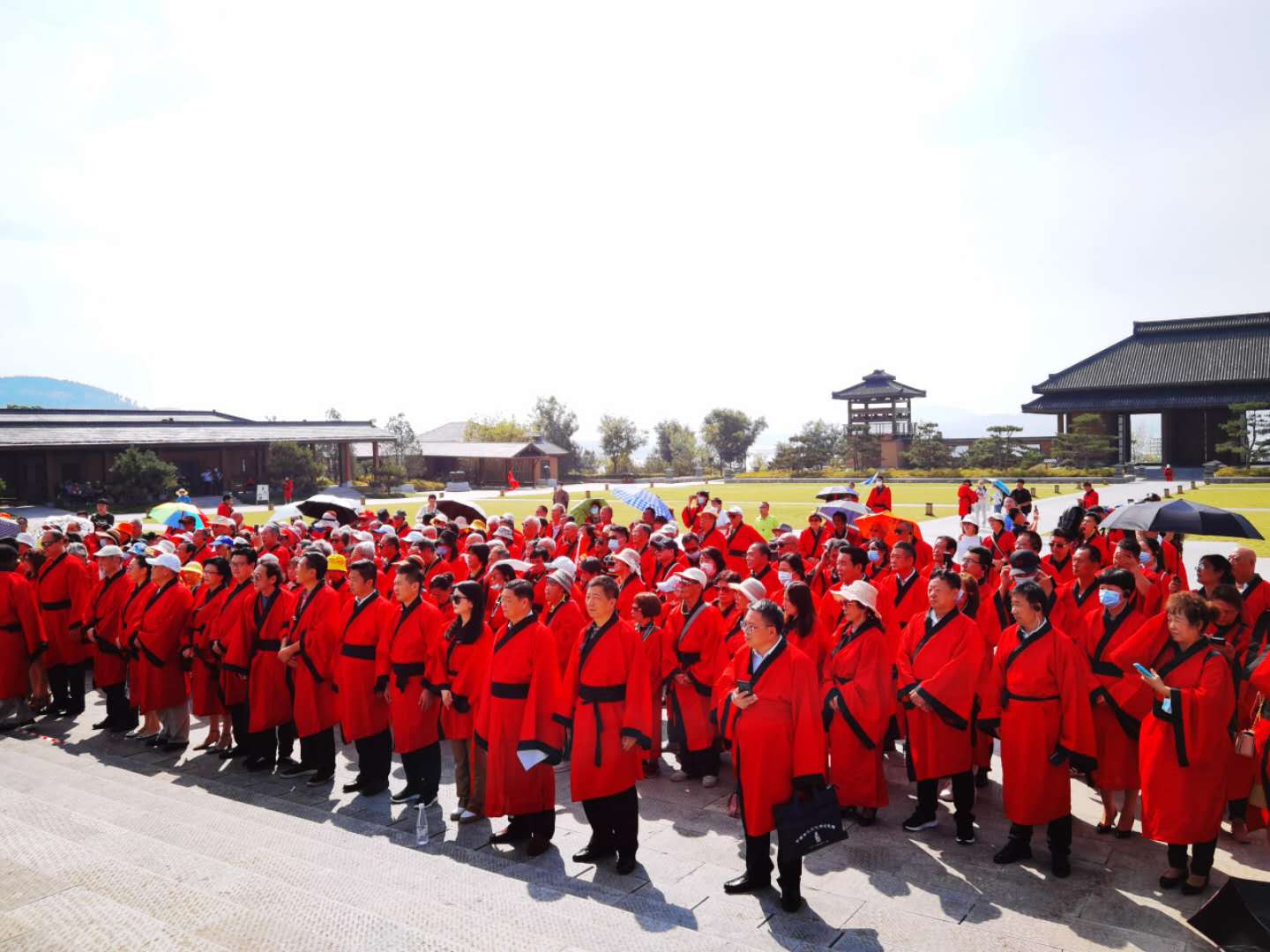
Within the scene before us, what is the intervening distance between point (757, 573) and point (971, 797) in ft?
10.5

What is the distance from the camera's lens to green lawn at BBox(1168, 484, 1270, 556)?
2164 centimetres

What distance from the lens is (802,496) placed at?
1649 inches

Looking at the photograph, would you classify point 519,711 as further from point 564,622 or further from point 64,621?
point 64,621

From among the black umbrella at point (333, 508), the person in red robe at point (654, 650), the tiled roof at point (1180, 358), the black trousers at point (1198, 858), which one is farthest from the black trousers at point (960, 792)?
the tiled roof at point (1180, 358)

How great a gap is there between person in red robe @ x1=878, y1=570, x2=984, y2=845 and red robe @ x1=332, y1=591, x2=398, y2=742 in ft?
12.9

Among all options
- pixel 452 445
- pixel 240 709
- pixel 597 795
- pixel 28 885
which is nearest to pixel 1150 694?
pixel 597 795

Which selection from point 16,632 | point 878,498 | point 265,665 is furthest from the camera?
point 878,498

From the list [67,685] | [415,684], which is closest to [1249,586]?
[415,684]

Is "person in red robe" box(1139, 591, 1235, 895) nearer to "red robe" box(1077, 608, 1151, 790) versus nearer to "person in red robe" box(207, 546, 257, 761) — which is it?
"red robe" box(1077, 608, 1151, 790)

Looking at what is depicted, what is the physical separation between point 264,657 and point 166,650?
4.75 ft

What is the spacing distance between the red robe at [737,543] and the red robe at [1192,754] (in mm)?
6770

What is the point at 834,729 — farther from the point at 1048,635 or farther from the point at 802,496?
the point at 802,496

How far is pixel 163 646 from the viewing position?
312 inches

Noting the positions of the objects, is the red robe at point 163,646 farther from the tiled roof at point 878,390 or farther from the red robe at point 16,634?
the tiled roof at point 878,390
